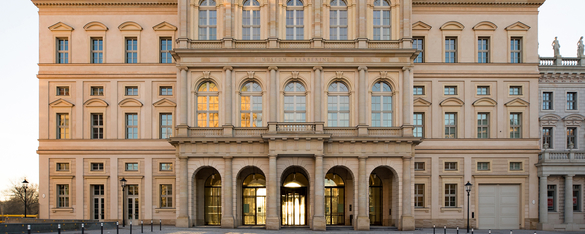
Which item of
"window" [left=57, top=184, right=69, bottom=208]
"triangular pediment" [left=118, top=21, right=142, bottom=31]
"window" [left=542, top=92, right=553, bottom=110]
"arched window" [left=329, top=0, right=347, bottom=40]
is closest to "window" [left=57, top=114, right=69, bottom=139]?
"window" [left=57, top=184, right=69, bottom=208]

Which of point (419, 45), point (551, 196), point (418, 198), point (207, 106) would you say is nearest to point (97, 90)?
point (207, 106)

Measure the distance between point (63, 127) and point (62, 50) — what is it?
245 inches

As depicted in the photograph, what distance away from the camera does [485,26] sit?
37.6 m

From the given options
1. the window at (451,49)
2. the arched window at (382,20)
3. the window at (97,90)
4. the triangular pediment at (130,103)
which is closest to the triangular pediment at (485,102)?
the window at (451,49)

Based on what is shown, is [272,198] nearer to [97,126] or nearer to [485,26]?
[97,126]

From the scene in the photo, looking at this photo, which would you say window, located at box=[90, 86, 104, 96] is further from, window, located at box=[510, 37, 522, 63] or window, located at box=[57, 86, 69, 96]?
window, located at box=[510, 37, 522, 63]

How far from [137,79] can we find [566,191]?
113 feet

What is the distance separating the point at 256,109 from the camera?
34531 mm

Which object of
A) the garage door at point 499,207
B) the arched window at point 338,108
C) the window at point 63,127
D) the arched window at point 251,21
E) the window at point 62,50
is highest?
the arched window at point 251,21

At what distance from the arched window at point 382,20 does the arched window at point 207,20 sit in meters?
12.0

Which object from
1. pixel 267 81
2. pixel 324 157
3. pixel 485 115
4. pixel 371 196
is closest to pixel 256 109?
pixel 267 81

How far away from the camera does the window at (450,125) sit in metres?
37.5

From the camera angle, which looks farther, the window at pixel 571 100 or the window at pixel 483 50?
the window at pixel 571 100

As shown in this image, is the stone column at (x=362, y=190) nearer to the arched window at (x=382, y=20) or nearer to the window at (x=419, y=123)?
the window at (x=419, y=123)
